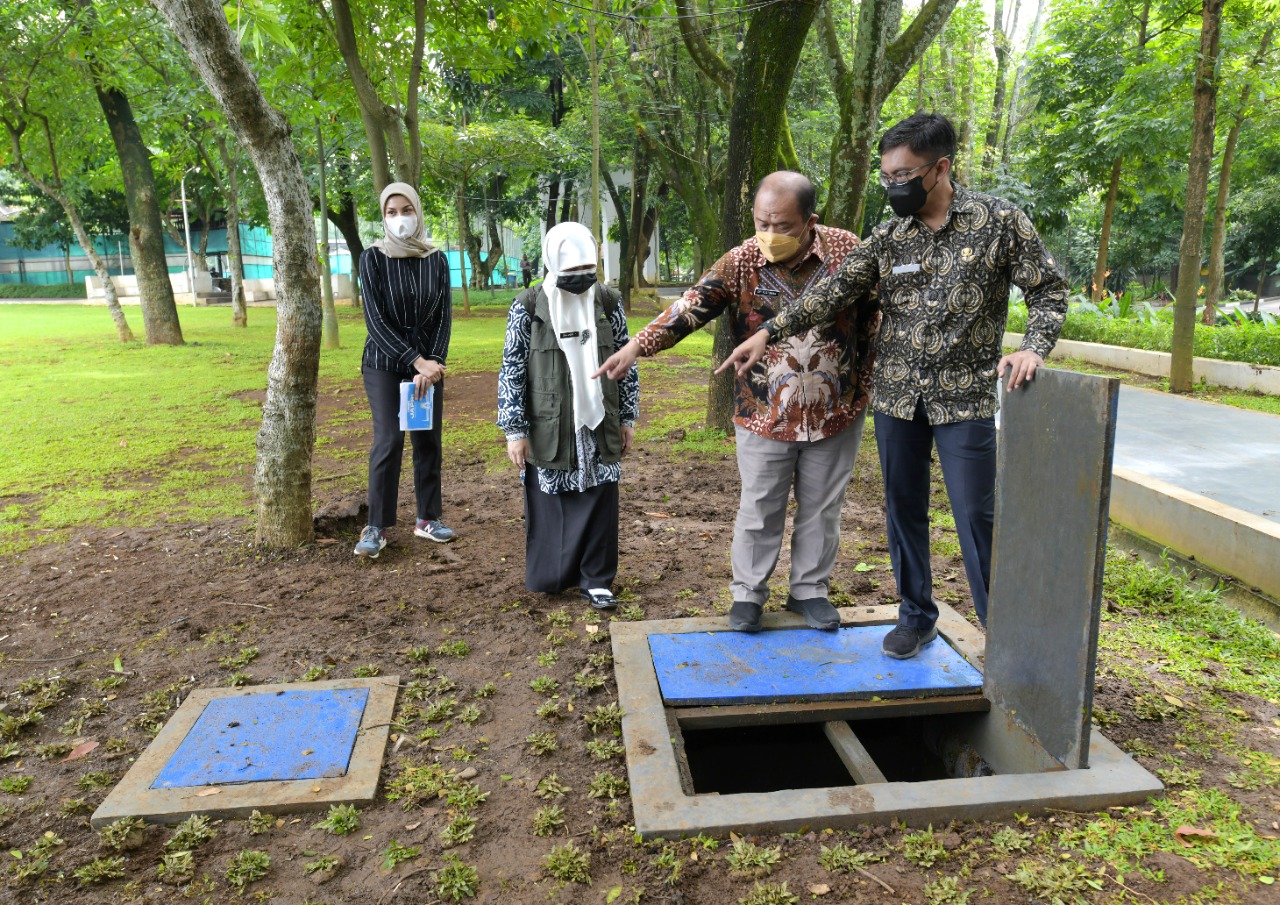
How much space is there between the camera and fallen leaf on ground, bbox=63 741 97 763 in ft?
9.73

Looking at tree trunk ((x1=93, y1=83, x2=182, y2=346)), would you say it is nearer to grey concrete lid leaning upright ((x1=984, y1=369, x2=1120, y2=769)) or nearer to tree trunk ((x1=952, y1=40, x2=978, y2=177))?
grey concrete lid leaning upright ((x1=984, y1=369, x2=1120, y2=769))

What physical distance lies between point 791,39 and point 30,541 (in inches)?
239

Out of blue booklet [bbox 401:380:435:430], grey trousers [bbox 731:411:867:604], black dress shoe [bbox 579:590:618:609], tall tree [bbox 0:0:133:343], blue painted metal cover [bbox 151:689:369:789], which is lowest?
blue painted metal cover [bbox 151:689:369:789]

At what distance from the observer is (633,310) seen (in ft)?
81.1

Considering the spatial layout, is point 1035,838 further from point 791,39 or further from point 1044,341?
point 791,39

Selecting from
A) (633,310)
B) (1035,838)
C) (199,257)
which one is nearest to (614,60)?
(633,310)

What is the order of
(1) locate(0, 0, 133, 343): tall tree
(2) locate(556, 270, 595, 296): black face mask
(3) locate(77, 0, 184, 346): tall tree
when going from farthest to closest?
(3) locate(77, 0, 184, 346): tall tree, (1) locate(0, 0, 133, 343): tall tree, (2) locate(556, 270, 595, 296): black face mask

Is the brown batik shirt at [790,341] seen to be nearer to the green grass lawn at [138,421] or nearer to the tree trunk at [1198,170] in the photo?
the green grass lawn at [138,421]

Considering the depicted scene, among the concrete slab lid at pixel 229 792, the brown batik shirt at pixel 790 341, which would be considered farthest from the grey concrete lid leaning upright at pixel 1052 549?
the concrete slab lid at pixel 229 792

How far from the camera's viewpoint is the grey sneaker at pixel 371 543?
475 centimetres

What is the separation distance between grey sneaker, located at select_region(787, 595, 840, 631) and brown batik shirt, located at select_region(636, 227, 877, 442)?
0.74 metres

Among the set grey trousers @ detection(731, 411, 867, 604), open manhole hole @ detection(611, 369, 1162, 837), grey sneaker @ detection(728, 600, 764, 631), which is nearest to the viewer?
open manhole hole @ detection(611, 369, 1162, 837)

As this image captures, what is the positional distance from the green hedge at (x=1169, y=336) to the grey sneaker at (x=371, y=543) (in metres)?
7.32

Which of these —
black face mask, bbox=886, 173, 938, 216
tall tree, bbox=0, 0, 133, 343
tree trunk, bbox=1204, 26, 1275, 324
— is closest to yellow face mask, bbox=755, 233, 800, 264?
black face mask, bbox=886, 173, 938, 216
